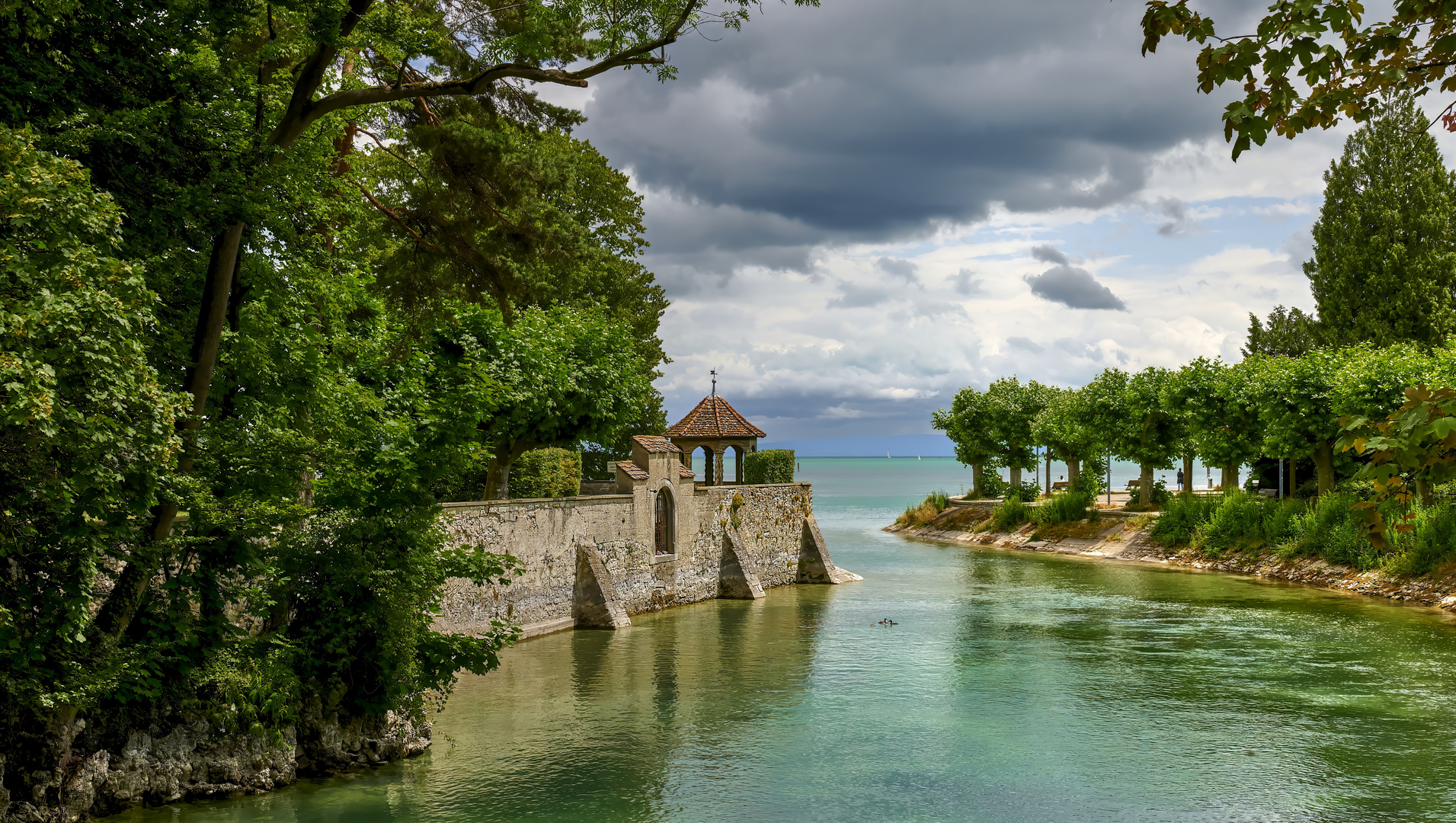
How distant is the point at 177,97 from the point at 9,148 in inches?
157

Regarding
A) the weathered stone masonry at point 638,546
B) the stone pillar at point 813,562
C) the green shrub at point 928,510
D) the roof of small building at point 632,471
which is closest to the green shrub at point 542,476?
the roof of small building at point 632,471

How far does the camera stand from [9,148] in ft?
29.1

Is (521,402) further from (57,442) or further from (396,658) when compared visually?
(57,442)

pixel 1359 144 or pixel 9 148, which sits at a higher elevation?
pixel 1359 144

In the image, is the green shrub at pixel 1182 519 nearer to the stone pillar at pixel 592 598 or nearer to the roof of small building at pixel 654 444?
the roof of small building at pixel 654 444

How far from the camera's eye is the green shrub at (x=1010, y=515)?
51.8m

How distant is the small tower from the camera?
37062 millimetres

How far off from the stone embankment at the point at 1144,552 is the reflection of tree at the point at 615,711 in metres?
18.1

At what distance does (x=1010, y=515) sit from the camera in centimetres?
5231

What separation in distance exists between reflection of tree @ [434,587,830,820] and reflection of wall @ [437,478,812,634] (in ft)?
3.58

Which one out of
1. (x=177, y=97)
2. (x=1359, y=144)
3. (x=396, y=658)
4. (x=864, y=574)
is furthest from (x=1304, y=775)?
(x=1359, y=144)

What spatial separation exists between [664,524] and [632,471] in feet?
8.81

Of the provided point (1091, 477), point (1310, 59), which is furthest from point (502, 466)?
point (1091, 477)

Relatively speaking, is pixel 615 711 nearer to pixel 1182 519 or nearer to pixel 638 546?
pixel 638 546
